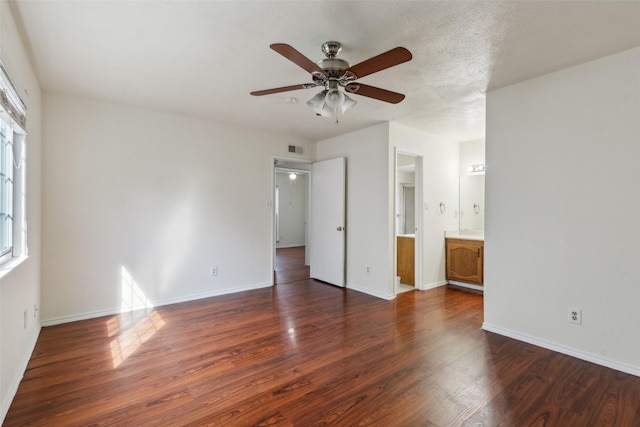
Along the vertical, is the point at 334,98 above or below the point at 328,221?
above

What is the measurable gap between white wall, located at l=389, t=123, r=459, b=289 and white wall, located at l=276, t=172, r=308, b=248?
16.5 feet

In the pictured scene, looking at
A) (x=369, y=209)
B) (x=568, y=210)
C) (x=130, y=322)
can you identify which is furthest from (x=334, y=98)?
(x=130, y=322)

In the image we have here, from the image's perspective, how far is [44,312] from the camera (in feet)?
10.2

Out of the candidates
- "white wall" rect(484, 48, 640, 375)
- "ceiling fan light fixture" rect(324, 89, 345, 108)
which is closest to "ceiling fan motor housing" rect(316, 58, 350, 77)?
"ceiling fan light fixture" rect(324, 89, 345, 108)

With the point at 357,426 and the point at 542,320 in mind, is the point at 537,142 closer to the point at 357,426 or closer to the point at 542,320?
the point at 542,320

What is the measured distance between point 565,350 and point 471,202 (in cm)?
289

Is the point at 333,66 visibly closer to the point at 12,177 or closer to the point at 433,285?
the point at 12,177

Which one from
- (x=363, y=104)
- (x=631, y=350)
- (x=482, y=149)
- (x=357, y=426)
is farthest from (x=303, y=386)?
(x=482, y=149)

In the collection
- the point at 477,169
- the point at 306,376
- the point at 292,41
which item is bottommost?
the point at 306,376

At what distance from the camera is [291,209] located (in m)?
9.48

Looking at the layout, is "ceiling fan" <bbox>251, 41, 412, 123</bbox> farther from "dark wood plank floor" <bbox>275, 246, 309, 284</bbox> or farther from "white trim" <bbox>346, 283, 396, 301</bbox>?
"dark wood plank floor" <bbox>275, 246, 309, 284</bbox>

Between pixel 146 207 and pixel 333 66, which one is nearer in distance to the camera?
pixel 333 66

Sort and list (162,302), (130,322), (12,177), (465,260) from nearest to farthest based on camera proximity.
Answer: (12,177) < (130,322) < (162,302) < (465,260)

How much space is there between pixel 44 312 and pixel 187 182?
6.50 ft
